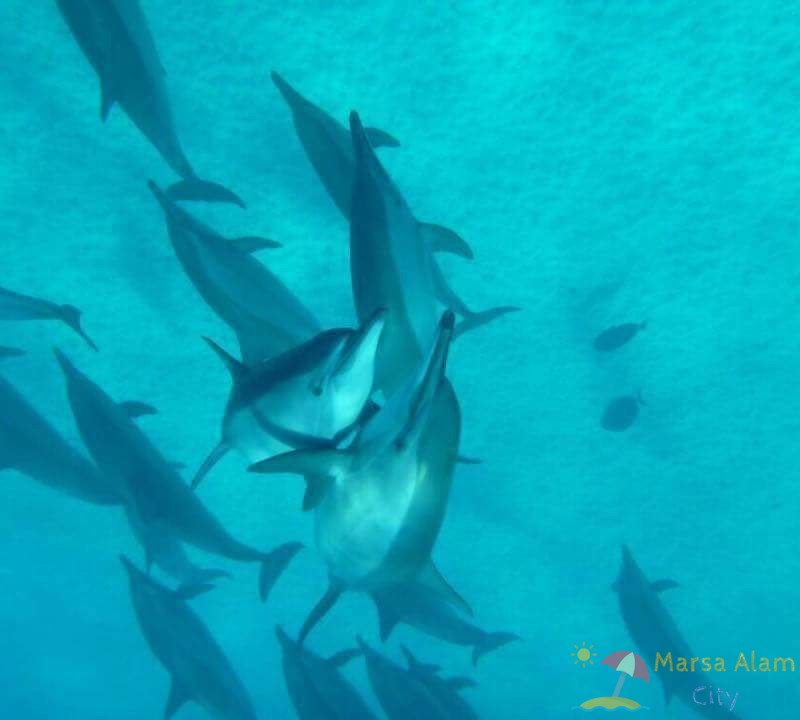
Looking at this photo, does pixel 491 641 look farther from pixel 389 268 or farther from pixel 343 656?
pixel 389 268

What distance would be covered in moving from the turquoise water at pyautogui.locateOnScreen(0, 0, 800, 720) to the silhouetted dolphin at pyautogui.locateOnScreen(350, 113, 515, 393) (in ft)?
19.8

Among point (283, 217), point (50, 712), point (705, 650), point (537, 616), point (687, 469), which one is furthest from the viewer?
point (50, 712)

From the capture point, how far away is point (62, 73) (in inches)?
316

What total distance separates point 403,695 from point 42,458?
335 cm

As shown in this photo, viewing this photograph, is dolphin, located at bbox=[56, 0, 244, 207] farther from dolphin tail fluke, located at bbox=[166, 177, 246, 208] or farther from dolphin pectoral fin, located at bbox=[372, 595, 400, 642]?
dolphin pectoral fin, located at bbox=[372, 595, 400, 642]

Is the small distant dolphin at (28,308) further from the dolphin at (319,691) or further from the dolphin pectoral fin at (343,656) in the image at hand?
the dolphin pectoral fin at (343,656)

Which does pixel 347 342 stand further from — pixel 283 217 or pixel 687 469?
pixel 687 469

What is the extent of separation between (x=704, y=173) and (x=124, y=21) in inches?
327

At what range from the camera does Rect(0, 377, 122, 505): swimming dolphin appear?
184 inches

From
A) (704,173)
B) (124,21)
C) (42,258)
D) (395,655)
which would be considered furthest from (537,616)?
(124,21)

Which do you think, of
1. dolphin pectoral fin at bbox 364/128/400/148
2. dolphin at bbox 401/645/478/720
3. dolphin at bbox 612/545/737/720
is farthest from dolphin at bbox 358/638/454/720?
dolphin pectoral fin at bbox 364/128/400/148

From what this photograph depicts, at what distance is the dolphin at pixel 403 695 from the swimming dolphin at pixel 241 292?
11.1ft

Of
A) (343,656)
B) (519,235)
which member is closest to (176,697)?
(343,656)

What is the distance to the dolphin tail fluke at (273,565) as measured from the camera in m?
4.94
